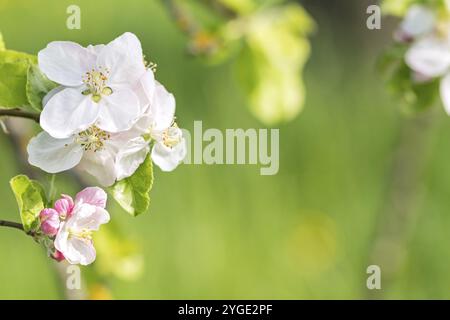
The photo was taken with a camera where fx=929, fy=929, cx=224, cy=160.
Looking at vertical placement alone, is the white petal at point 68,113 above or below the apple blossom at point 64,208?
above

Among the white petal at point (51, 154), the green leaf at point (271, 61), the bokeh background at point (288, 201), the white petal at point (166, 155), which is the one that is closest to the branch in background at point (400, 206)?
the bokeh background at point (288, 201)

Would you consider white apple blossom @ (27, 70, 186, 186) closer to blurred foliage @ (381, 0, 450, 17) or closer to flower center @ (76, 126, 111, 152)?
flower center @ (76, 126, 111, 152)

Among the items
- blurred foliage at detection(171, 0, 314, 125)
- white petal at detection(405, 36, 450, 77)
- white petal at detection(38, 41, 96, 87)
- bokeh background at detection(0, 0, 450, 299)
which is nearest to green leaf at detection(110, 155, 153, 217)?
white petal at detection(38, 41, 96, 87)

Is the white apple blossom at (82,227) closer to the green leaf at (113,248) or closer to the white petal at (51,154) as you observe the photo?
the white petal at (51,154)

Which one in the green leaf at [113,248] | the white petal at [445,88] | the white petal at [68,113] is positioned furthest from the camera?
the green leaf at [113,248]

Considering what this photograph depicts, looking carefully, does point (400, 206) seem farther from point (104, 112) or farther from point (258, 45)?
point (104, 112)

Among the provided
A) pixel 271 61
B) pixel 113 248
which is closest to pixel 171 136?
pixel 113 248
